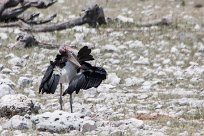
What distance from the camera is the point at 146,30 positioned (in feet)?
57.4

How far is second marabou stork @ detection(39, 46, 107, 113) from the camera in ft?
28.7

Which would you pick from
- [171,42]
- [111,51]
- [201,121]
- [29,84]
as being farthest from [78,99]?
[171,42]

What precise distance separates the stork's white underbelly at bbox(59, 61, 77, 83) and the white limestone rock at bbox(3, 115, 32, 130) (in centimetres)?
93

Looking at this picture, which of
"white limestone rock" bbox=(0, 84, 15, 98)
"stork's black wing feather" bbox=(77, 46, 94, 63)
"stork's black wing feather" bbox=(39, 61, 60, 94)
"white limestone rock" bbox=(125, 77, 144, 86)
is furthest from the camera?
"white limestone rock" bbox=(125, 77, 144, 86)

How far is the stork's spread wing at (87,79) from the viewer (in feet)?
28.7

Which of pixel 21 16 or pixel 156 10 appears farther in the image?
pixel 156 10

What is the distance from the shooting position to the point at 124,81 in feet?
40.3

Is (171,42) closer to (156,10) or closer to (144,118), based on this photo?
(156,10)

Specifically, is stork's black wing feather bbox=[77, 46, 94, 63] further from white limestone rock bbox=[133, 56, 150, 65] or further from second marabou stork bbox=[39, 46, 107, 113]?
white limestone rock bbox=[133, 56, 150, 65]

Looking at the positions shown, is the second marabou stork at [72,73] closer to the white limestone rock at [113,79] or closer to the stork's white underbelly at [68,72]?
the stork's white underbelly at [68,72]

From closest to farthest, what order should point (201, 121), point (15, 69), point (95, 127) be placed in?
1. point (95, 127)
2. point (201, 121)
3. point (15, 69)

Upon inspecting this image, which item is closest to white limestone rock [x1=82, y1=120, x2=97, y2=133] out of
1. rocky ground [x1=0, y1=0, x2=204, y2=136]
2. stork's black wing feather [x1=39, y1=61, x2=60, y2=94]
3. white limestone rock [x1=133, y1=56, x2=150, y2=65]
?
rocky ground [x1=0, y1=0, x2=204, y2=136]

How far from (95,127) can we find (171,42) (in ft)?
27.1

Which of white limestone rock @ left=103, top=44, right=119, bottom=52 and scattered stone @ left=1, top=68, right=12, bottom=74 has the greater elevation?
white limestone rock @ left=103, top=44, right=119, bottom=52
